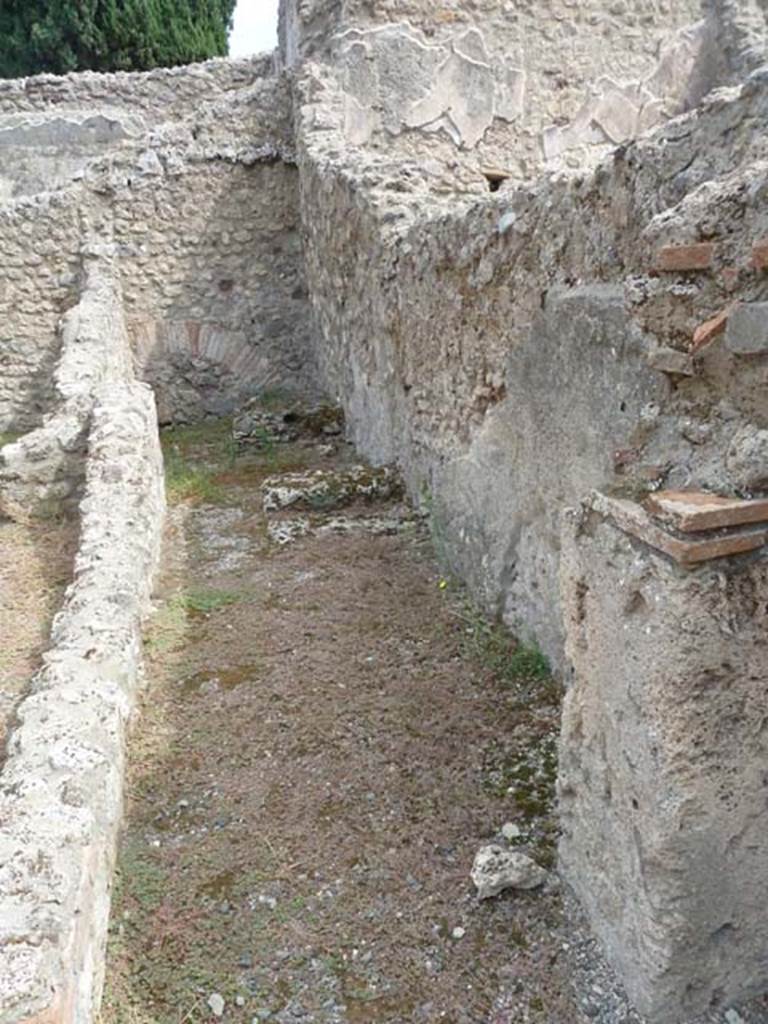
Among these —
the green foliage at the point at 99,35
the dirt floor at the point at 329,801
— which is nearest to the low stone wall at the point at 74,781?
the dirt floor at the point at 329,801

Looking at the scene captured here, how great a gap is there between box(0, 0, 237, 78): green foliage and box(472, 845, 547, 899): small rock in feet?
53.7

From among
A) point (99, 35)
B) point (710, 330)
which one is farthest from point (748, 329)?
point (99, 35)

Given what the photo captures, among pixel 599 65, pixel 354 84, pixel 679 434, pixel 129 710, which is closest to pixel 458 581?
pixel 129 710

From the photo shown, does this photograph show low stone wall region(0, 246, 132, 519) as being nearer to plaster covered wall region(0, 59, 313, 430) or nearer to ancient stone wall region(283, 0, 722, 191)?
plaster covered wall region(0, 59, 313, 430)

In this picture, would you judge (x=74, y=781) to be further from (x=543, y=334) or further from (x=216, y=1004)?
(x=543, y=334)

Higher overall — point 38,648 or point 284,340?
point 284,340

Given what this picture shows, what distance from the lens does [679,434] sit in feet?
6.19

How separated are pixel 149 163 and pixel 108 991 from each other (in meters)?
6.50

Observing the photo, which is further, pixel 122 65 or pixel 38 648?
pixel 122 65

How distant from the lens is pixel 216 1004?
2029 millimetres

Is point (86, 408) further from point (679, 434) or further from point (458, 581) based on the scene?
point (679, 434)

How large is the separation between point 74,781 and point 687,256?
188cm

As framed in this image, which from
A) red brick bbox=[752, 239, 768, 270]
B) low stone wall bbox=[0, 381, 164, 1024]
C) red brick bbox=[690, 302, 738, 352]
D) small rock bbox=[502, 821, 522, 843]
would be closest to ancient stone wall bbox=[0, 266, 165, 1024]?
low stone wall bbox=[0, 381, 164, 1024]

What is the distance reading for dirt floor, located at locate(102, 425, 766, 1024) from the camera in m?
2.06
